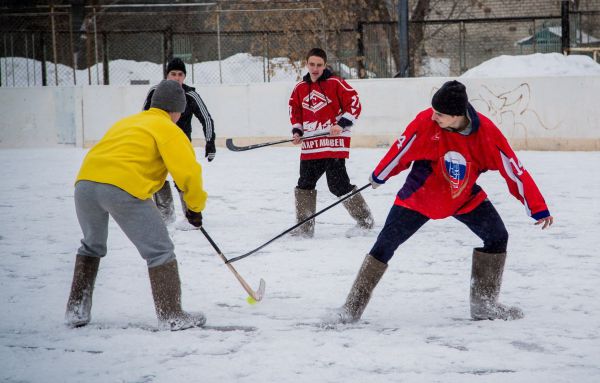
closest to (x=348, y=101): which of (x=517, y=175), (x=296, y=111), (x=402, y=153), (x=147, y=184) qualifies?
(x=296, y=111)

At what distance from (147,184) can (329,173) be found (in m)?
2.91

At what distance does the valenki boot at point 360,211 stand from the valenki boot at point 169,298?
274 centimetres

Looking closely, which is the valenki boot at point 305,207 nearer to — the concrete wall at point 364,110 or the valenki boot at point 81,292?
the valenki boot at point 81,292

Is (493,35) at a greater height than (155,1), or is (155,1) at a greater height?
(155,1)

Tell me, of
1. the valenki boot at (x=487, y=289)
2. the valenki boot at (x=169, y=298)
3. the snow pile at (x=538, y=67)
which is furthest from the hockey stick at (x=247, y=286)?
the snow pile at (x=538, y=67)

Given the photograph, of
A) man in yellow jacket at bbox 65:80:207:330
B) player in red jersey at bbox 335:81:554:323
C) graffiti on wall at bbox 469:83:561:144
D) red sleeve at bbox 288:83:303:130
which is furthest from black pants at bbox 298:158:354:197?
graffiti on wall at bbox 469:83:561:144

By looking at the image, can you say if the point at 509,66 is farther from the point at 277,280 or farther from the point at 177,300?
the point at 177,300

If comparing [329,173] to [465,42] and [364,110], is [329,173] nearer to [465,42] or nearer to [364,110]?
[364,110]

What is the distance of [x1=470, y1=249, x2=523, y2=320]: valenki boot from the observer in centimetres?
407

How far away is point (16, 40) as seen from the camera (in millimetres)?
15734

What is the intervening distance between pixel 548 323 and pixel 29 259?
3489 millimetres

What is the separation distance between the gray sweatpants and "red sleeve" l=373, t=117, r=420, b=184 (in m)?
1.08

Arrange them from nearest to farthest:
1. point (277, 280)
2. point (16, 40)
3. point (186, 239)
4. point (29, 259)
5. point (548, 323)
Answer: point (548, 323) → point (277, 280) → point (29, 259) → point (186, 239) → point (16, 40)

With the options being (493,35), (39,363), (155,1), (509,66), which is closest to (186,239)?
(39,363)
